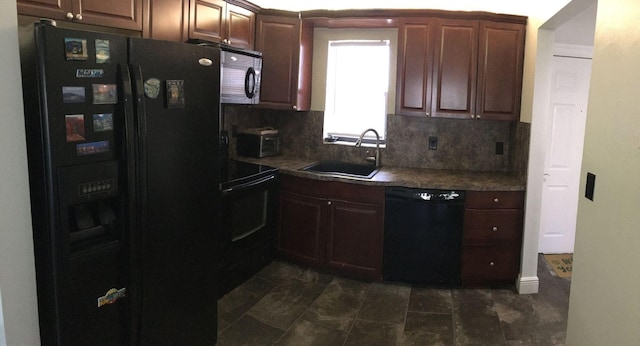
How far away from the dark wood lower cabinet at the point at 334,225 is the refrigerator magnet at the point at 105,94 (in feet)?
6.18

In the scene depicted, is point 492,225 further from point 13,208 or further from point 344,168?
point 13,208

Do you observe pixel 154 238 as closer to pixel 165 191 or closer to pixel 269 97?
pixel 165 191

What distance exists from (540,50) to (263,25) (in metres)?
2.19

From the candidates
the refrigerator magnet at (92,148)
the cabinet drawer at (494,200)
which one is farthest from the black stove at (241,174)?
the cabinet drawer at (494,200)

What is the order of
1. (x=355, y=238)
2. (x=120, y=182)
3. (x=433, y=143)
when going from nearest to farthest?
(x=120, y=182) < (x=355, y=238) < (x=433, y=143)

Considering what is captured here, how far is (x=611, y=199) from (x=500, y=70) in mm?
1975

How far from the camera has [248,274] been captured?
339cm

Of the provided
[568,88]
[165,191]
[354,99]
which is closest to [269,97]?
[354,99]

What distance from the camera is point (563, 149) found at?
4.06 meters

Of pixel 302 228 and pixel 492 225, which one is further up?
pixel 492 225

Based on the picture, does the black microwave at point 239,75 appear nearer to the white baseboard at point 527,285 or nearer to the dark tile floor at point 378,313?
the dark tile floor at point 378,313

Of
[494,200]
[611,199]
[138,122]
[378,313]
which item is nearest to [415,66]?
[494,200]

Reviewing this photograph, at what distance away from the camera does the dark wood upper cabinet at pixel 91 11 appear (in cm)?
213

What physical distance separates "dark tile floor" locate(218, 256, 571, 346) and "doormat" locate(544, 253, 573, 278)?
9.0 inches
